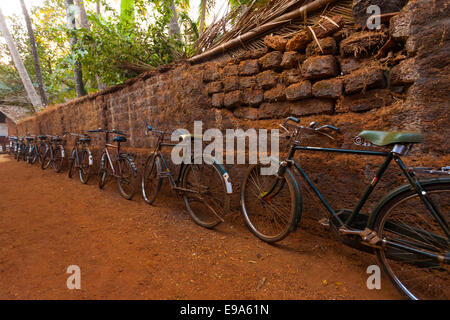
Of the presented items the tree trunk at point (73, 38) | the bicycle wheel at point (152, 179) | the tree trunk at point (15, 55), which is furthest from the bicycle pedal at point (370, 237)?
the tree trunk at point (15, 55)

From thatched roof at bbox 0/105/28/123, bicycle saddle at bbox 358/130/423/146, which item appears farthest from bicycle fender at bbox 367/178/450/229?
thatched roof at bbox 0/105/28/123

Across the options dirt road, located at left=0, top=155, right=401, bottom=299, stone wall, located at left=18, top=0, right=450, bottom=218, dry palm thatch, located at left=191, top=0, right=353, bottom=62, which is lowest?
dirt road, located at left=0, top=155, right=401, bottom=299

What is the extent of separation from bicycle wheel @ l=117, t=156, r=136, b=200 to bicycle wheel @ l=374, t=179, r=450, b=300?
10.5 ft

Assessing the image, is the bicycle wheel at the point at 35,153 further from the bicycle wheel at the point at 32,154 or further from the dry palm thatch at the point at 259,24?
the dry palm thatch at the point at 259,24

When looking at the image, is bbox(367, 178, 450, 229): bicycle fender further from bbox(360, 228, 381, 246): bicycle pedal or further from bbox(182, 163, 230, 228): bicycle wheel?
bbox(182, 163, 230, 228): bicycle wheel

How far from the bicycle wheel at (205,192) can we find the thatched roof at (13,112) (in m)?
19.3

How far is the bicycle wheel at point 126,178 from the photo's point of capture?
11.4 feet

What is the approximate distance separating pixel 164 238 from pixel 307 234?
4.84 feet

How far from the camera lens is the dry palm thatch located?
200cm

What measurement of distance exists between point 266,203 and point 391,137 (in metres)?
1.20
